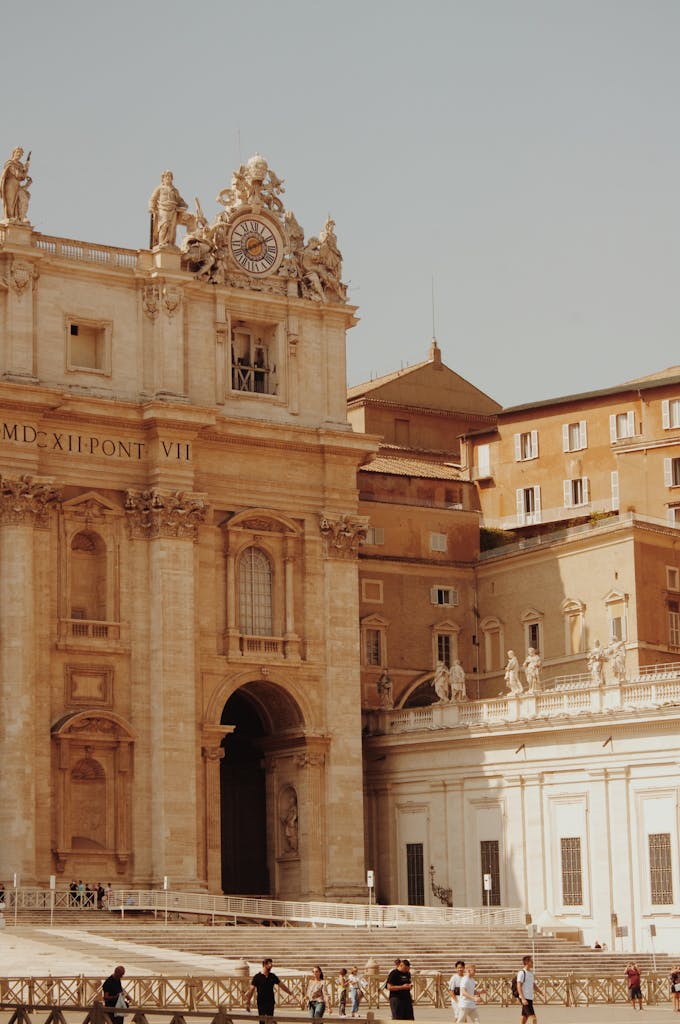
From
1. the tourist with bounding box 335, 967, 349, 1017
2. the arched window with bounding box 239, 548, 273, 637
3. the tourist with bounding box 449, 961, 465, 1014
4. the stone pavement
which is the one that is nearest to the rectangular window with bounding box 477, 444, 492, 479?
the arched window with bounding box 239, 548, 273, 637

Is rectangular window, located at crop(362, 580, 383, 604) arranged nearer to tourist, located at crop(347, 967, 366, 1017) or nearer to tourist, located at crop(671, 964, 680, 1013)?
tourist, located at crop(671, 964, 680, 1013)

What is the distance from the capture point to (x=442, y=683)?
65812mm

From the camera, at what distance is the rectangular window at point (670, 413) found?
78.7m

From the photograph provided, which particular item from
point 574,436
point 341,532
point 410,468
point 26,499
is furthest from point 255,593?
point 574,436

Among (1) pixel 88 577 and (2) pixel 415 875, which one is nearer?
(1) pixel 88 577

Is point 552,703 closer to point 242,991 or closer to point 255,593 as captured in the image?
point 255,593

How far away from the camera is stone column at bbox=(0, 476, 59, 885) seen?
58188 millimetres

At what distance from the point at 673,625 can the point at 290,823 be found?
46.4 feet

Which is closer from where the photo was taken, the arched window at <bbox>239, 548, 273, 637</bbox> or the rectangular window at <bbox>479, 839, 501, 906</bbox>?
the rectangular window at <bbox>479, 839, 501, 906</bbox>

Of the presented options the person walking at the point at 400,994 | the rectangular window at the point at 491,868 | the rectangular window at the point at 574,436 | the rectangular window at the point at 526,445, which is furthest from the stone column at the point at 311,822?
the person walking at the point at 400,994

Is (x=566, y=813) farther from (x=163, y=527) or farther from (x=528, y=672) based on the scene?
(x=163, y=527)

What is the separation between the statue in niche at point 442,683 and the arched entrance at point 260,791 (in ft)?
14.1

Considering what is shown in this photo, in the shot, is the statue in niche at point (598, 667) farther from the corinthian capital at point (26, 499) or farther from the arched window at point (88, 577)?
the corinthian capital at point (26, 499)

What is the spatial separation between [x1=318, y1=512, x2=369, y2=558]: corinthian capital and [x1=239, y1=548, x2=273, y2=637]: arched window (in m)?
2.02
